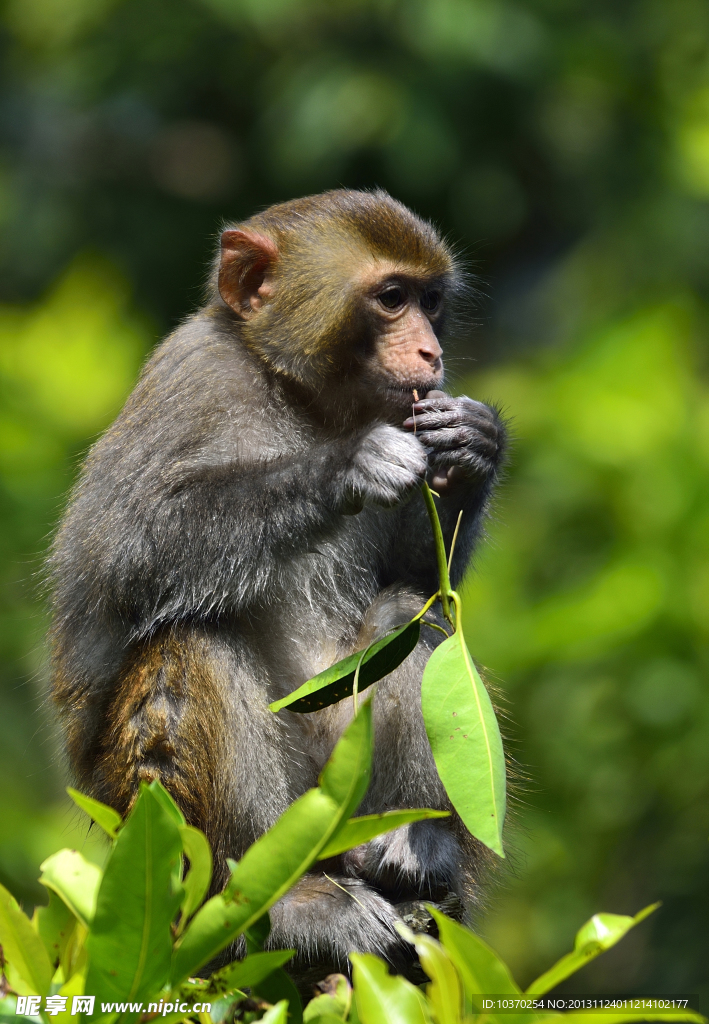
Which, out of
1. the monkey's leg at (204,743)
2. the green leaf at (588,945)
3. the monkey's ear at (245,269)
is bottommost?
the monkey's leg at (204,743)

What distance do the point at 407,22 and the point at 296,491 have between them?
9114mm

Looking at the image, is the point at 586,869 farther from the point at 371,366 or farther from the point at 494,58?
the point at 494,58

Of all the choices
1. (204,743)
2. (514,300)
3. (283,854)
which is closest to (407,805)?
(204,743)

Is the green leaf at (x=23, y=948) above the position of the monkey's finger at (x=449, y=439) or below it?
below

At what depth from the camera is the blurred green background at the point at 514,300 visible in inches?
265

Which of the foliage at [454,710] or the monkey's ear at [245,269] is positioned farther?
the monkey's ear at [245,269]

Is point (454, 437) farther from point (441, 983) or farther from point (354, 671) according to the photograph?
point (441, 983)

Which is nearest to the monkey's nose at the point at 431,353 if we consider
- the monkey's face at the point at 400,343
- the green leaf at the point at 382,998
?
the monkey's face at the point at 400,343

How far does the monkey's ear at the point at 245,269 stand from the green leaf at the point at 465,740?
1.94 m

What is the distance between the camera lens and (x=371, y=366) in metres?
3.83

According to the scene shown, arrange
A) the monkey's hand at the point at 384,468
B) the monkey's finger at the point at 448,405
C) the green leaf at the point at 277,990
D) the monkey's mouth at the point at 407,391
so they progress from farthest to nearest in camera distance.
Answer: the monkey's mouth at the point at 407,391
the monkey's finger at the point at 448,405
the monkey's hand at the point at 384,468
the green leaf at the point at 277,990

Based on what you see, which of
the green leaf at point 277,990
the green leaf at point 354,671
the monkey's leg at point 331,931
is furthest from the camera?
the monkey's leg at point 331,931

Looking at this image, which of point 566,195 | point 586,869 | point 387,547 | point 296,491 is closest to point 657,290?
point 566,195

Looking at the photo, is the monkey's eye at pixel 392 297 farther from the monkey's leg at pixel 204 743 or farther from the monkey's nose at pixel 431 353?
the monkey's leg at pixel 204 743
